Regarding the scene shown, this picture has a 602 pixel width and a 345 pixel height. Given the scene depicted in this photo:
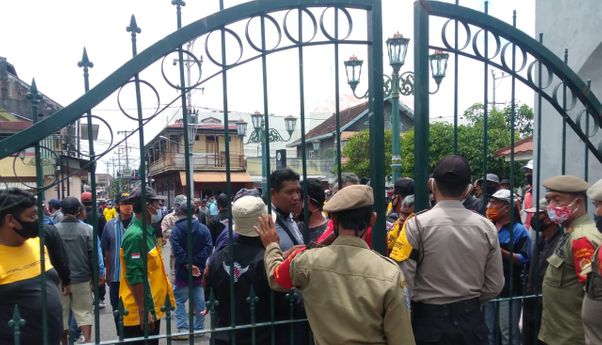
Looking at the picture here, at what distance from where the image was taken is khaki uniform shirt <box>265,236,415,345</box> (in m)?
2.09

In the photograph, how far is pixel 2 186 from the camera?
244 centimetres

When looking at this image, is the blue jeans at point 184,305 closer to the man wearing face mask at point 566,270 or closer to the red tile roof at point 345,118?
the red tile roof at point 345,118

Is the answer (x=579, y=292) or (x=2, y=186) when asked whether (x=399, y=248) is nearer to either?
(x=579, y=292)

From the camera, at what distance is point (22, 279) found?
2611 millimetres

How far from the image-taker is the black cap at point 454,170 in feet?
8.28

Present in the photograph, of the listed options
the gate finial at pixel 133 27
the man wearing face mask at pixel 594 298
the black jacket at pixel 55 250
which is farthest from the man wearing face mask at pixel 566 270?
the black jacket at pixel 55 250

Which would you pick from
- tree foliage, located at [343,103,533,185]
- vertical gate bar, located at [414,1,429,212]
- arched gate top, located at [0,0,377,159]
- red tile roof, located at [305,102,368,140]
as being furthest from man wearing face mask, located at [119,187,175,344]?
tree foliage, located at [343,103,533,185]

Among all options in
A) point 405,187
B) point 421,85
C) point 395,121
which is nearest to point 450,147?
point 395,121

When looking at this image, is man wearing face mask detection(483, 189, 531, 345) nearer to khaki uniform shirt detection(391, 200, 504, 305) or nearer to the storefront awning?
khaki uniform shirt detection(391, 200, 504, 305)

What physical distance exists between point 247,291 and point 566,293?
6.59ft

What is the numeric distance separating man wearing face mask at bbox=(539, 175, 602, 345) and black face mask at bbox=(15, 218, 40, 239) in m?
3.08

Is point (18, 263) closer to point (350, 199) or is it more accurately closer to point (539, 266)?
point (350, 199)

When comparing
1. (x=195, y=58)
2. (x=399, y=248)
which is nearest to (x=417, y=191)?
(x=399, y=248)

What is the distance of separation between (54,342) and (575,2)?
5503mm
